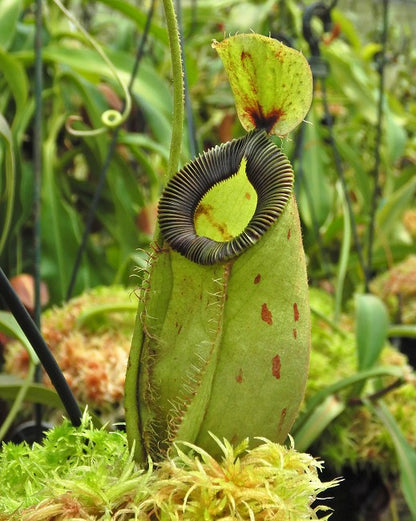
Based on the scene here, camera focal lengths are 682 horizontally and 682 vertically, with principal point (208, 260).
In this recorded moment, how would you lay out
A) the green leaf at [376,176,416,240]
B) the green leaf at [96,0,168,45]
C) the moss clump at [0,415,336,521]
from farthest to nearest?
the green leaf at [376,176,416,240], the green leaf at [96,0,168,45], the moss clump at [0,415,336,521]

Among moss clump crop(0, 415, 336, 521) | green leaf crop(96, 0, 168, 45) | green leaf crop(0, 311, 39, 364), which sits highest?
green leaf crop(96, 0, 168, 45)

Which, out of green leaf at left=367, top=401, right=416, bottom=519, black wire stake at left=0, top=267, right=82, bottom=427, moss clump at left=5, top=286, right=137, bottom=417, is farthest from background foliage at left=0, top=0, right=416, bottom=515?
black wire stake at left=0, top=267, right=82, bottom=427

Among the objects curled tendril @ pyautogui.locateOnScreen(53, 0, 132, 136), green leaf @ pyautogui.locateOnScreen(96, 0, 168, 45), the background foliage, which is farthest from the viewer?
green leaf @ pyautogui.locateOnScreen(96, 0, 168, 45)

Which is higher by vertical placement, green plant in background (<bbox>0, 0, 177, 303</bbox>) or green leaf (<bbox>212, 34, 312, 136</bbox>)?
green leaf (<bbox>212, 34, 312, 136</bbox>)

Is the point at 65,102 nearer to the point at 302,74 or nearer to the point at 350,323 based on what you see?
the point at 350,323

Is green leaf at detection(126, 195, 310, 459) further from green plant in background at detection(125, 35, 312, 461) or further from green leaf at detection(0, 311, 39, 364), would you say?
green leaf at detection(0, 311, 39, 364)

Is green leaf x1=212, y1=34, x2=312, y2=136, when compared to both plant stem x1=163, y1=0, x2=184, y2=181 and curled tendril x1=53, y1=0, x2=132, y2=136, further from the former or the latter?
curled tendril x1=53, y1=0, x2=132, y2=136

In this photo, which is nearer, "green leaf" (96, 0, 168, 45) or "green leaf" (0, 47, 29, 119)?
"green leaf" (0, 47, 29, 119)
